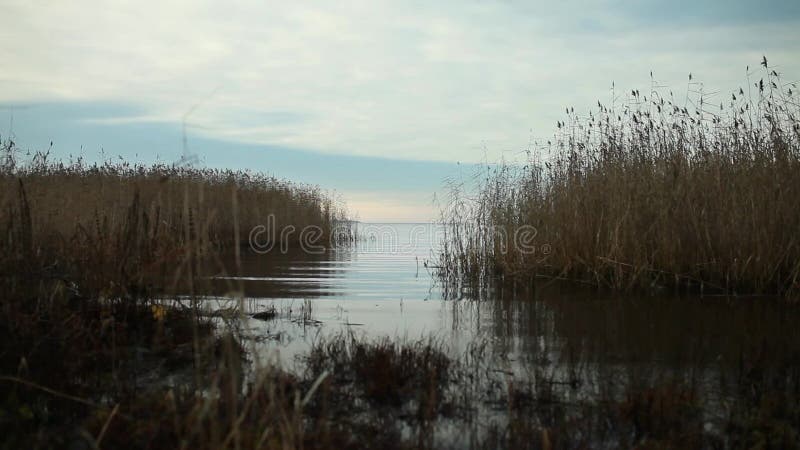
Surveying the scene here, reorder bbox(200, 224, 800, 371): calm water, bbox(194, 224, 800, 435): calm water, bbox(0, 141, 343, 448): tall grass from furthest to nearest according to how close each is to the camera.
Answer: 1. bbox(200, 224, 800, 371): calm water
2. bbox(194, 224, 800, 435): calm water
3. bbox(0, 141, 343, 448): tall grass

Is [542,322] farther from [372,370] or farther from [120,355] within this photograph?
[120,355]

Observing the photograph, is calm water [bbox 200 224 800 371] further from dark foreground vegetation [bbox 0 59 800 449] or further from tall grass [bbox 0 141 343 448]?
tall grass [bbox 0 141 343 448]

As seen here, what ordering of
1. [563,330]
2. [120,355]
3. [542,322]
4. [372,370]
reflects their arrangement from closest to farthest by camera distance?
[372,370] → [120,355] → [563,330] → [542,322]

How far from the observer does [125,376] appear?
12.1 feet

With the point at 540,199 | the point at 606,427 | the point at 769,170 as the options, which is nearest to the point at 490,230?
the point at 540,199

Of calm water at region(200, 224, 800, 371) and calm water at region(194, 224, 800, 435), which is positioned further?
calm water at region(200, 224, 800, 371)

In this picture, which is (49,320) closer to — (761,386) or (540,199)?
(761,386)

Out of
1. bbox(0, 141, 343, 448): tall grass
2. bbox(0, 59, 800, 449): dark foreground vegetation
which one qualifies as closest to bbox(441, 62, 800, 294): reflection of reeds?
bbox(0, 59, 800, 449): dark foreground vegetation

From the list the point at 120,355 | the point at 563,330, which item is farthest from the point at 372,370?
the point at 563,330

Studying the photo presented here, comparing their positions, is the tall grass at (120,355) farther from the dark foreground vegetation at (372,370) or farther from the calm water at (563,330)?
the calm water at (563,330)

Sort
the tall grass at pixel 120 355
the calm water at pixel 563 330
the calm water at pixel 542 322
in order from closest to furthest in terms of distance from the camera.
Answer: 1. the tall grass at pixel 120 355
2. the calm water at pixel 563 330
3. the calm water at pixel 542 322

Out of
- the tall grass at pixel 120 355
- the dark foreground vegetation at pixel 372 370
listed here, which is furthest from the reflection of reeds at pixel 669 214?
the tall grass at pixel 120 355

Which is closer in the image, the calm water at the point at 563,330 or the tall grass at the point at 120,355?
the tall grass at the point at 120,355

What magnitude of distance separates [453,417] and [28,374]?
232 cm
